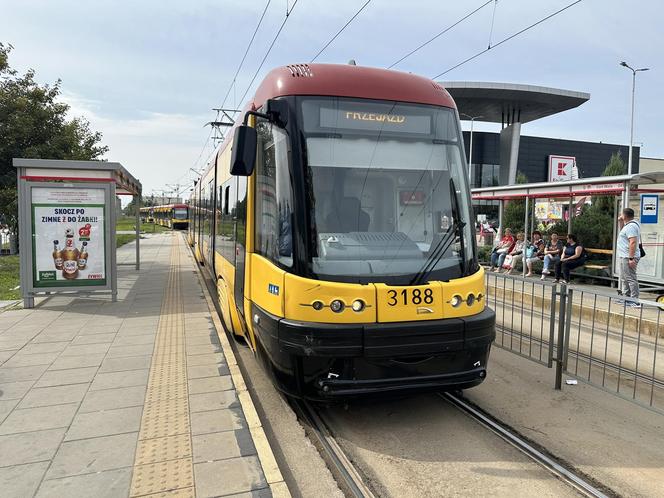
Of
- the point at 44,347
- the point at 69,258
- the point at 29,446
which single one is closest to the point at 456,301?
the point at 29,446

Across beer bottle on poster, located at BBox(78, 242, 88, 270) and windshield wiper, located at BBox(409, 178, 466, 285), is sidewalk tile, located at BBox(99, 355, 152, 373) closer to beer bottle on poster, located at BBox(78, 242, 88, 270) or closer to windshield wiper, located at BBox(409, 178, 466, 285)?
windshield wiper, located at BBox(409, 178, 466, 285)

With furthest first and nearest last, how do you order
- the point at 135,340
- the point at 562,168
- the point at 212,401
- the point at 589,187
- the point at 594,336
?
the point at 562,168
the point at 589,187
the point at 135,340
the point at 594,336
the point at 212,401

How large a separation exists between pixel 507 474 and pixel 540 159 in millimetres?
60872

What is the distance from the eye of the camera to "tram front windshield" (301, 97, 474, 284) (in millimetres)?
4133

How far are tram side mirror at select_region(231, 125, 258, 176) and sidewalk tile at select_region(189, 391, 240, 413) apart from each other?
2.10 meters

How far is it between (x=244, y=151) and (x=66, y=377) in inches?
127

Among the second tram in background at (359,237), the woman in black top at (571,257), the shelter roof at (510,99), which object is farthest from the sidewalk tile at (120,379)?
the shelter roof at (510,99)

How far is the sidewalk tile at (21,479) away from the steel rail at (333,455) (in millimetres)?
1965

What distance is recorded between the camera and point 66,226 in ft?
30.6

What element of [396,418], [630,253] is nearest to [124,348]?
[396,418]

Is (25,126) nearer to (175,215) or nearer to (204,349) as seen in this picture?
(204,349)

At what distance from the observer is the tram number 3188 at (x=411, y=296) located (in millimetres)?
3941

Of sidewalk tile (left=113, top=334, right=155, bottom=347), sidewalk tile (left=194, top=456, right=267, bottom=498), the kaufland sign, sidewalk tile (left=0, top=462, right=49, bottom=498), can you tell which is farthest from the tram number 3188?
the kaufland sign

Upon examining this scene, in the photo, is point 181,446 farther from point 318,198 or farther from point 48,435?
point 318,198
